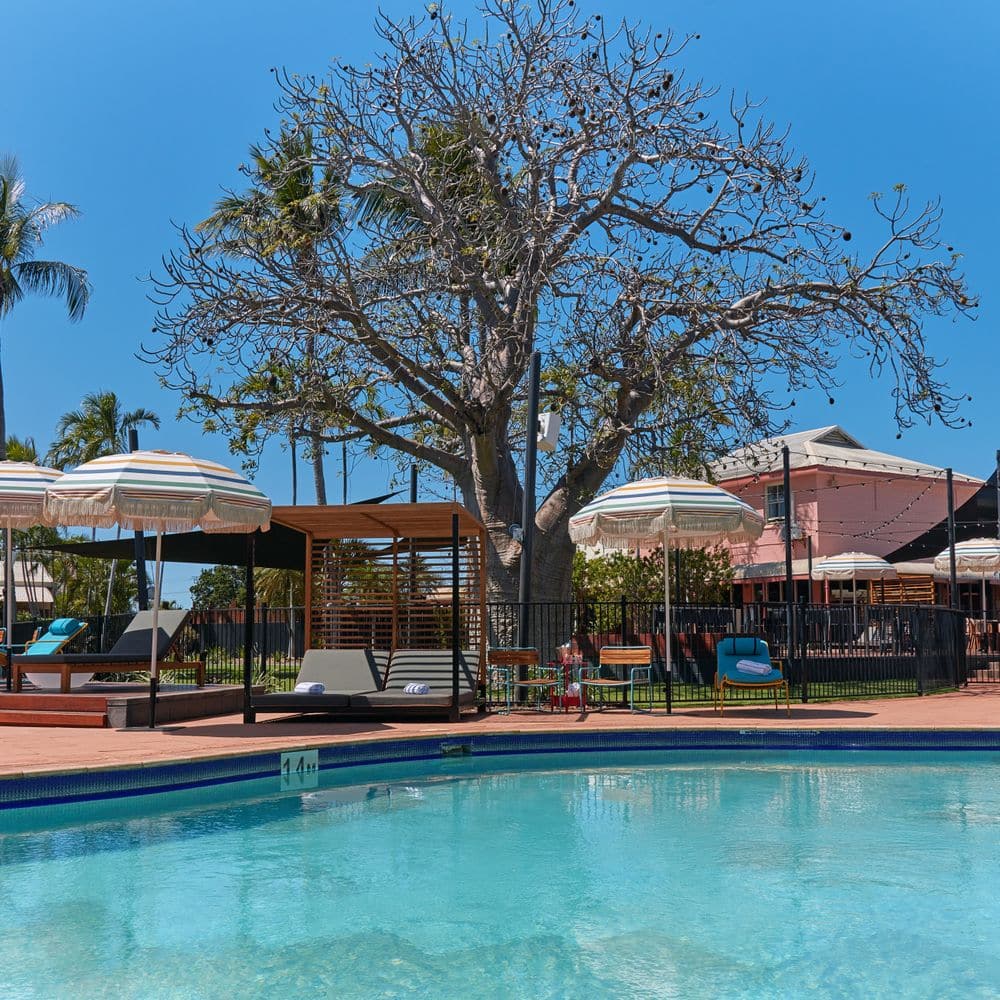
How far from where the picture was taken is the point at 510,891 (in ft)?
20.2

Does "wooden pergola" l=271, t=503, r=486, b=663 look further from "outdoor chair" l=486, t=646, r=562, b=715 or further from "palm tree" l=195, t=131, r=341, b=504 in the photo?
"palm tree" l=195, t=131, r=341, b=504

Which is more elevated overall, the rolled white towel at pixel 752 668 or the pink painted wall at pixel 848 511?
the pink painted wall at pixel 848 511

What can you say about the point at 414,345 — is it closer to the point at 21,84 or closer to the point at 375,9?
the point at 375,9

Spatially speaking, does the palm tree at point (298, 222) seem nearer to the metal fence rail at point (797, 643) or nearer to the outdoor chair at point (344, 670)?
the metal fence rail at point (797, 643)

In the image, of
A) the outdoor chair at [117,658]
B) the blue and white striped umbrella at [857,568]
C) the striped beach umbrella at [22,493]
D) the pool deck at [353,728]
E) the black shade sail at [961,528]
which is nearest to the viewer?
the pool deck at [353,728]

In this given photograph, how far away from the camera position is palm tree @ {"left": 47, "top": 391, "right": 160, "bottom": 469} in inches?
1567

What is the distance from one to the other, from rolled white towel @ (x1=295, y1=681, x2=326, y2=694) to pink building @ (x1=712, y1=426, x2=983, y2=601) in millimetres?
19983

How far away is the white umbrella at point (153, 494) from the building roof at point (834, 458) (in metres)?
22.0

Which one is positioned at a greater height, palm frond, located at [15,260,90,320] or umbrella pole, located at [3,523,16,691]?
palm frond, located at [15,260,90,320]

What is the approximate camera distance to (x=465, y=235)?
17484 mm

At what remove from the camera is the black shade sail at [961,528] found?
29.1 meters

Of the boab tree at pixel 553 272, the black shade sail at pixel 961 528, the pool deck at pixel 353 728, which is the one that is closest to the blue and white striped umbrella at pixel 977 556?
the black shade sail at pixel 961 528

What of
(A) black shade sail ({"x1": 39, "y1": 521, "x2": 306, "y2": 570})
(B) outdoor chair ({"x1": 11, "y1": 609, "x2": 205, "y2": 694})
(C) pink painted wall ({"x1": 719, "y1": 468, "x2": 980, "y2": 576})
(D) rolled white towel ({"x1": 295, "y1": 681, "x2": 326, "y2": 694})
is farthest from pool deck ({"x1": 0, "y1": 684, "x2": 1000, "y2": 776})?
(C) pink painted wall ({"x1": 719, "y1": 468, "x2": 980, "y2": 576})

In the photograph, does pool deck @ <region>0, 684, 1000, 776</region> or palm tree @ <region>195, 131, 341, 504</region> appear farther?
palm tree @ <region>195, 131, 341, 504</region>
